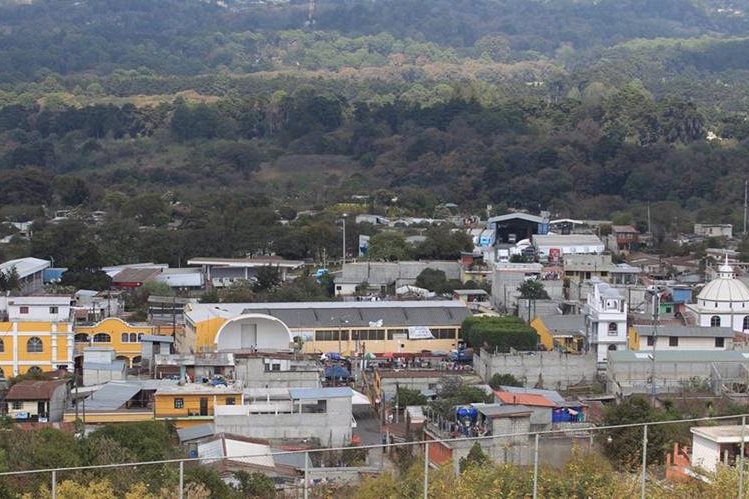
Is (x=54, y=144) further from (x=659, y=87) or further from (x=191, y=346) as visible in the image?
(x=191, y=346)

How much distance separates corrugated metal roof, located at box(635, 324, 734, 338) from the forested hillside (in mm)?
9855

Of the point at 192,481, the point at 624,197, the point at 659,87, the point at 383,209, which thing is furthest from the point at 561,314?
the point at 659,87

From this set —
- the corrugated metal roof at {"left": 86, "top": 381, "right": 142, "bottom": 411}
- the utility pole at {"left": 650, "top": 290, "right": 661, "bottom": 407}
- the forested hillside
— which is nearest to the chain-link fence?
the corrugated metal roof at {"left": 86, "top": 381, "right": 142, "bottom": 411}

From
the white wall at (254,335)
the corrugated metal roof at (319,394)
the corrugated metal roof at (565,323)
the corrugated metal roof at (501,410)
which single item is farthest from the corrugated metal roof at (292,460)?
the corrugated metal roof at (565,323)

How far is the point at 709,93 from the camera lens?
58.0 m

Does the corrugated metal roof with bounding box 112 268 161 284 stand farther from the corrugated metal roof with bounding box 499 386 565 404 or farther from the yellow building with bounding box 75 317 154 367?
the corrugated metal roof with bounding box 499 386 565 404

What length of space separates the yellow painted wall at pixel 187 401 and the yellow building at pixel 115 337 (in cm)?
326

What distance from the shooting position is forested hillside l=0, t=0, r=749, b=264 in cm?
3241

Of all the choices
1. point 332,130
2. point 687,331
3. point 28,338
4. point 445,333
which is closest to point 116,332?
point 28,338

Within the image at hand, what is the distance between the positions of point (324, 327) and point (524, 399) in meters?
4.39

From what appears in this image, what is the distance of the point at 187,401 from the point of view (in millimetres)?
14211

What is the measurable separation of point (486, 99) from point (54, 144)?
1336cm

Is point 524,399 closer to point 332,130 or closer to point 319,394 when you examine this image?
point 319,394

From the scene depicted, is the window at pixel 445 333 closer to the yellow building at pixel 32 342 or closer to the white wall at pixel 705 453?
the yellow building at pixel 32 342
